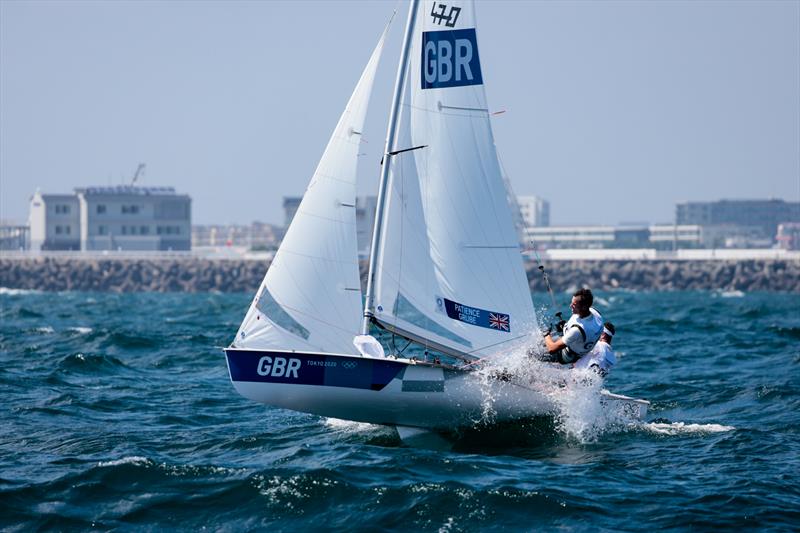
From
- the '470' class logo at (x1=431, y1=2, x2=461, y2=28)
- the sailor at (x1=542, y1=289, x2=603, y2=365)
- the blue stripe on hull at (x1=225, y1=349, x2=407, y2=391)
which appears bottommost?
the blue stripe on hull at (x1=225, y1=349, x2=407, y2=391)

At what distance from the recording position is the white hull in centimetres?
1606

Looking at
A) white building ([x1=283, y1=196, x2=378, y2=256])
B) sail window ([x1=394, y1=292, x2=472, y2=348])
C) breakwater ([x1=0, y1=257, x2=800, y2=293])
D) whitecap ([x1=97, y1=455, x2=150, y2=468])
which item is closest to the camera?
whitecap ([x1=97, y1=455, x2=150, y2=468])

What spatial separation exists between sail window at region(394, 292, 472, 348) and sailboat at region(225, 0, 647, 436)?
15 mm

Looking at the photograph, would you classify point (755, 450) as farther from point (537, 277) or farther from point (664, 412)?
point (537, 277)

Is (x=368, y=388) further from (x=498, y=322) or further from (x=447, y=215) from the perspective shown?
(x=447, y=215)

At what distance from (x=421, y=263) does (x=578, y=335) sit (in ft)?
8.46

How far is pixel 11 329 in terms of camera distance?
38.8 meters

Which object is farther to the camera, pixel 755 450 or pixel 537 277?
pixel 537 277

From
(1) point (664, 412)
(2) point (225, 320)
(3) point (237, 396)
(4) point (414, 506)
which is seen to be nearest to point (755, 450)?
(1) point (664, 412)

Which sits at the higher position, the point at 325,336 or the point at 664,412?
the point at 325,336

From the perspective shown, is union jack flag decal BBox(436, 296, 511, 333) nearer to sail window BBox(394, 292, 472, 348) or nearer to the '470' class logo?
sail window BBox(394, 292, 472, 348)

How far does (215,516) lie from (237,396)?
9.40 m

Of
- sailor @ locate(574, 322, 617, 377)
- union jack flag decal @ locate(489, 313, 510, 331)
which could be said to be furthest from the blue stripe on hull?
sailor @ locate(574, 322, 617, 377)

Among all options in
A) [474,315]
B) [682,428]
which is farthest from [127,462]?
[682,428]
